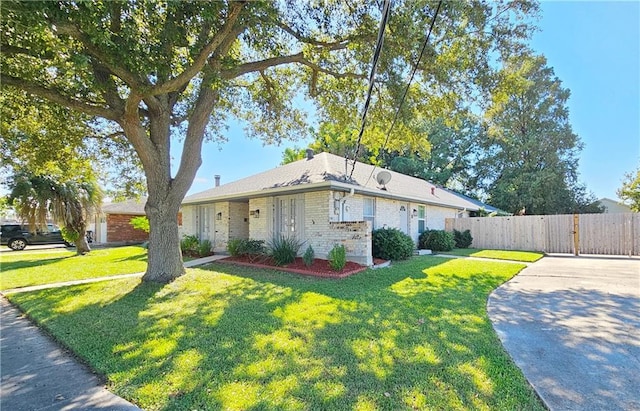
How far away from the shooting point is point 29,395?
9.54ft

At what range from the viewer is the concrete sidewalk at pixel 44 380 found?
275 cm

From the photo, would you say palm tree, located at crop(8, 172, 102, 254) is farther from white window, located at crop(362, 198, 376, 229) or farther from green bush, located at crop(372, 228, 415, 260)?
green bush, located at crop(372, 228, 415, 260)

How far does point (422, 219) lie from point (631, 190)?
640 inches

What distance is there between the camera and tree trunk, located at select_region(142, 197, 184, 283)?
302 inches

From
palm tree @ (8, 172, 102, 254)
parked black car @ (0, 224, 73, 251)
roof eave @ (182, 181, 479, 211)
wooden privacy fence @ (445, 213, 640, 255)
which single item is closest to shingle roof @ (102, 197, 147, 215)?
parked black car @ (0, 224, 73, 251)

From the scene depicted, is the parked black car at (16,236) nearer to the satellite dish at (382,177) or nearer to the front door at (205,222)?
the front door at (205,222)

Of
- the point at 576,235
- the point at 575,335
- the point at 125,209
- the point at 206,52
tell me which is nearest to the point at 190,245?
the point at 206,52

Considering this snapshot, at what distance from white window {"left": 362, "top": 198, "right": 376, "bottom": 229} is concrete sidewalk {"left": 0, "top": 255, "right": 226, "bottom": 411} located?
922cm

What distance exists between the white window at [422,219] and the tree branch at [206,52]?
39.0 feet

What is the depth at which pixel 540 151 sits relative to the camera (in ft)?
84.4

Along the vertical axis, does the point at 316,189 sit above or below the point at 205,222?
above

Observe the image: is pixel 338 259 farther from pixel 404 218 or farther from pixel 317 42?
pixel 404 218

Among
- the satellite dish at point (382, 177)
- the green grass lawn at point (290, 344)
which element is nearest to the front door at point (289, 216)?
the satellite dish at point (382, 177)

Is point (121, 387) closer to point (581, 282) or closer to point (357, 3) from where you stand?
point (357, 3)
